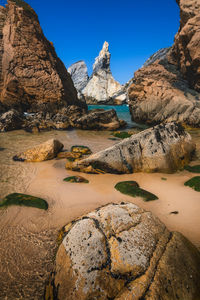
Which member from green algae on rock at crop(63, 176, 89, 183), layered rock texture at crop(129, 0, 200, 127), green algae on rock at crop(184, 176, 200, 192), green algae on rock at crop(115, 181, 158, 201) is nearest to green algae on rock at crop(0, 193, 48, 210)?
green algae on rock at crop(63, 176, 89, 183)

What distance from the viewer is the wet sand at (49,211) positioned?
8.26 ft

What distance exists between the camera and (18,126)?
15617 millimetres

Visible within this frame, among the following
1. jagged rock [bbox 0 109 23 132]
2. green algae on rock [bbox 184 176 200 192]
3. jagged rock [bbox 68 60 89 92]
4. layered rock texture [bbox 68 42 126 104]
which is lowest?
green algae on rock [bbox 184 176 200 192]

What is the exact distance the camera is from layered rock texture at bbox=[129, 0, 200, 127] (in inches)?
617

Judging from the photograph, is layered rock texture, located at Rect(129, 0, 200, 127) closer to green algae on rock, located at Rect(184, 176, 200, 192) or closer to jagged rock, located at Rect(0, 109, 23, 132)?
green algae on rock, located at Rect(184, 176, 200, 192)

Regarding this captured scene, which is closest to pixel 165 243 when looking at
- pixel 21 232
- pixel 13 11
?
pixel 21 232

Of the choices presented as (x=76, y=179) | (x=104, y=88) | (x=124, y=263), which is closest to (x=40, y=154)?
(x=76, y=179)

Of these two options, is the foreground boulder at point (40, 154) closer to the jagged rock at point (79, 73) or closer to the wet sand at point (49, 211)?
the wet sand at point (49, 211)

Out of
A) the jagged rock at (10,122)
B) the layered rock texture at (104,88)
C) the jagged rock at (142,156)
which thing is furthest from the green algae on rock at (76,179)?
the layered rock texture at (104,88)

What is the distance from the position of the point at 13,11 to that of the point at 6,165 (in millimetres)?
23326

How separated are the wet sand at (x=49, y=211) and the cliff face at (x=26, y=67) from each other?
15671 millimetres

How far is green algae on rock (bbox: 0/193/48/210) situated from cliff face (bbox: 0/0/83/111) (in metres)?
17.7

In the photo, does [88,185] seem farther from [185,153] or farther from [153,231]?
[185,153]

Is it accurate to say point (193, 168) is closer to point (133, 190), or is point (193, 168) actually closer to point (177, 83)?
point (133, 190)
